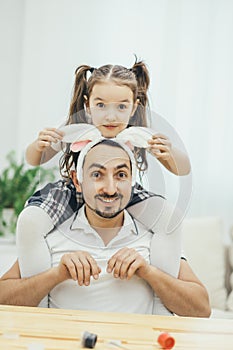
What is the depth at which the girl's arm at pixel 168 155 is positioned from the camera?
1.23 m

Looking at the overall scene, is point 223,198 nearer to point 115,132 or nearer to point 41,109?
point 41,109

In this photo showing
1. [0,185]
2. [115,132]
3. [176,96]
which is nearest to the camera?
[115,132]

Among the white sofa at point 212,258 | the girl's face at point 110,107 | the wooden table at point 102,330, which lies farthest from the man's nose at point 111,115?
the white sofa at point 212,258

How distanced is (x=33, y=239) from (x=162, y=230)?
0.90ft

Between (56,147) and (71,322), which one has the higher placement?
(56,147)

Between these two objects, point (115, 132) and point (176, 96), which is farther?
point (176, 96)

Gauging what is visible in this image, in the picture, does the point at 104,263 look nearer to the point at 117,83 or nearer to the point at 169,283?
the point at 169,283

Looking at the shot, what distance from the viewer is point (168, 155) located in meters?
1.23

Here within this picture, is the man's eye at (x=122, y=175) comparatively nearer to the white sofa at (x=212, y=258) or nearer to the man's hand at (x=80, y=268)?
the man's hand at (x=80, y=268)

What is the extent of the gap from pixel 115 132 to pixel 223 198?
1.95 metres

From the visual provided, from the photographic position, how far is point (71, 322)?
3.42ft

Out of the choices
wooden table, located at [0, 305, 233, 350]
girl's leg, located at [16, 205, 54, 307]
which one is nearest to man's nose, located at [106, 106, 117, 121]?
girl's leg, located at [16, 205, 54, 307]

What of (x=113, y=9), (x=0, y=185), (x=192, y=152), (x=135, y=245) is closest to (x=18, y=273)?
(x=135, y=245)

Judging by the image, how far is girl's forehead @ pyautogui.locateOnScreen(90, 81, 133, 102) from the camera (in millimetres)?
1216
